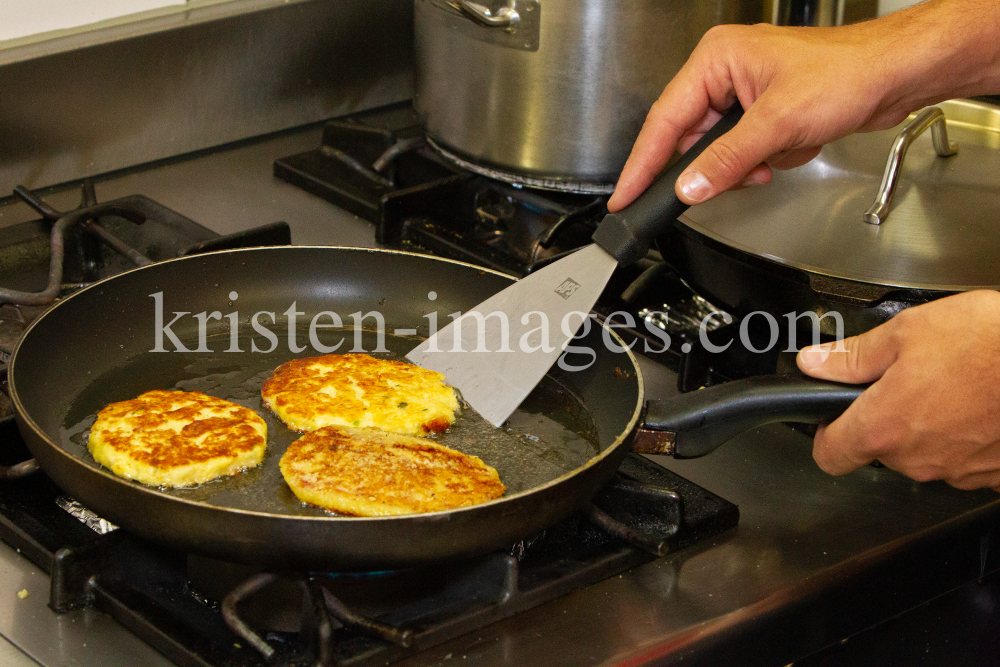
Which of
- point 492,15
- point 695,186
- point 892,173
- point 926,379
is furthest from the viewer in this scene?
point 492,15

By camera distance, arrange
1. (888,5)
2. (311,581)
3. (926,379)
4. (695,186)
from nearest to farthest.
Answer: (311,581), (926,379), (695,186), (888,5)

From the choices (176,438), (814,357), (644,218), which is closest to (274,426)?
(176,438)

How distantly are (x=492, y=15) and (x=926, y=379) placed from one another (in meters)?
0.80

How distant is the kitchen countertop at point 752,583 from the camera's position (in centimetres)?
87

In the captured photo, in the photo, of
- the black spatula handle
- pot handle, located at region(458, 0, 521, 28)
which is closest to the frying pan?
the black spatula handle

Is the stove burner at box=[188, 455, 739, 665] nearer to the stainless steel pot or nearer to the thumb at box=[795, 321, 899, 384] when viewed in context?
the thumb at box=[795, 321, 899, 384]

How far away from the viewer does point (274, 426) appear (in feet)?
3.67

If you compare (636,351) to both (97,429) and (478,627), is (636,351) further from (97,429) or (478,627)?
(97,429)

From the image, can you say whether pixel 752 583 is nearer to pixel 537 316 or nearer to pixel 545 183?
pixel 537 316

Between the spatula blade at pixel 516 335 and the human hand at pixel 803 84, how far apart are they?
0.13 m

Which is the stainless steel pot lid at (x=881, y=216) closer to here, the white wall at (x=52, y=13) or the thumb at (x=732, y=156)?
the thumb at (x=732, y=156)

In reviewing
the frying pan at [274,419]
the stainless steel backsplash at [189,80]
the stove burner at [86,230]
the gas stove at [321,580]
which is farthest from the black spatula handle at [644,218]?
the stainless steel backsplash at [189,80]

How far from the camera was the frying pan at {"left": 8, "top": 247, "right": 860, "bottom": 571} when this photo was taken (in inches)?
31.9

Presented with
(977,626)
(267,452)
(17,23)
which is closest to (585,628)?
(267,452)
